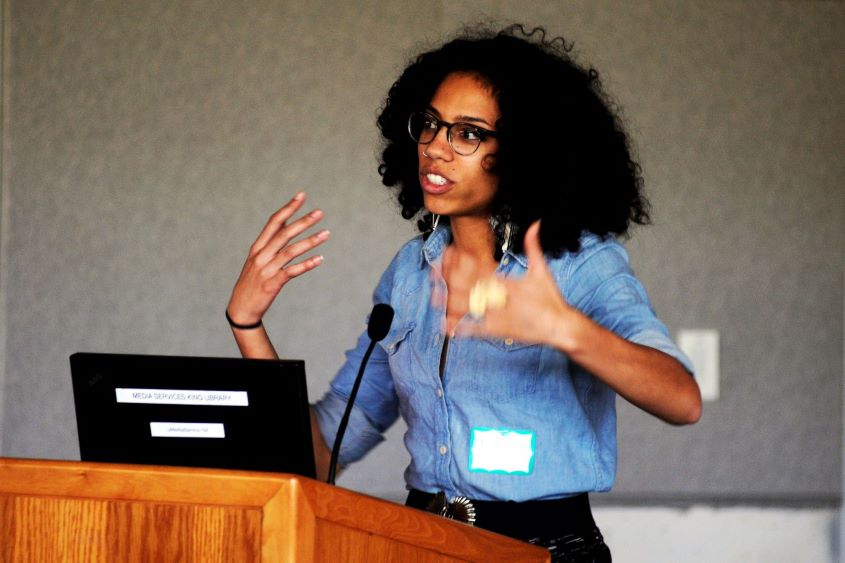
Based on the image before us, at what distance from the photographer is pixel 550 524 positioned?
70.7 inches

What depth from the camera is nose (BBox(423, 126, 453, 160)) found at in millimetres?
1941

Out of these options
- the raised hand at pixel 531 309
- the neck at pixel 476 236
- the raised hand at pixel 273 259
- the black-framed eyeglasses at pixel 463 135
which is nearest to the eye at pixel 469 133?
the black-framed eyeglasses at pixel 463 135

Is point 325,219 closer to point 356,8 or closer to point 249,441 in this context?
point 356,8

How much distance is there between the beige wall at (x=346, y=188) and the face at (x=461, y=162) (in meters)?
2.19

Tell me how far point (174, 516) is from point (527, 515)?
0.71 m

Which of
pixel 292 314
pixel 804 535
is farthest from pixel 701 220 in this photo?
pixel 292 314

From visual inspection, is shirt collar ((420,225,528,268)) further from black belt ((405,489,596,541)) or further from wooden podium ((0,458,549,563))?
wooden podium ((0,458,549,563))

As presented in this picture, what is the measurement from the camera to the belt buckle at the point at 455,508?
72.0 inches

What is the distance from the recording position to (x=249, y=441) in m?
1.55

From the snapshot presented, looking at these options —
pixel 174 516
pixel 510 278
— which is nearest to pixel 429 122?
pixel 510 278

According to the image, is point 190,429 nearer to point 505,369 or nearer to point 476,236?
point 505,369

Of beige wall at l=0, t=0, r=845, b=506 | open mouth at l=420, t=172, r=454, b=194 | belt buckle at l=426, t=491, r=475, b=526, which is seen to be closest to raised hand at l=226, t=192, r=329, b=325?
open mouth at l=420, t=172, r=454, b=194

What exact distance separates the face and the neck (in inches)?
1.0

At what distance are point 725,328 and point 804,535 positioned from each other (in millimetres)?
862
